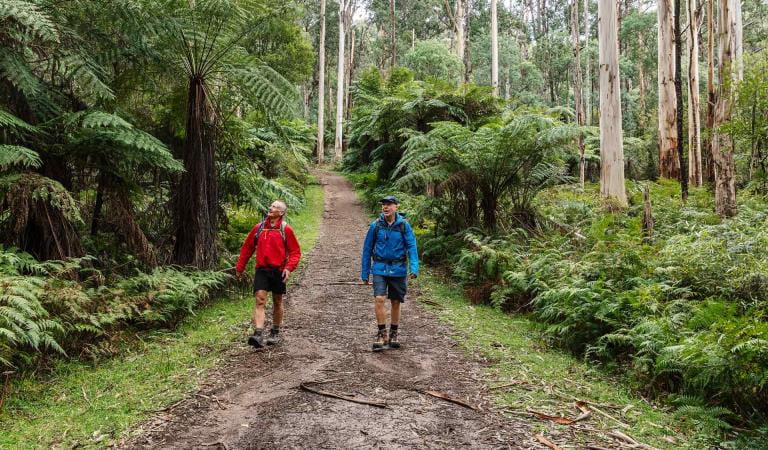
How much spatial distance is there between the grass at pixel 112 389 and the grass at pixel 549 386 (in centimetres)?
297

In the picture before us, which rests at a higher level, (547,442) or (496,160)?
(496,160)

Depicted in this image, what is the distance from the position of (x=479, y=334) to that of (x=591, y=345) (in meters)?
1.35

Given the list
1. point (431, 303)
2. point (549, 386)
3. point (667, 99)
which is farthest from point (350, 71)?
point (549, 386)

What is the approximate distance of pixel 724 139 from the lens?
11.1 metres

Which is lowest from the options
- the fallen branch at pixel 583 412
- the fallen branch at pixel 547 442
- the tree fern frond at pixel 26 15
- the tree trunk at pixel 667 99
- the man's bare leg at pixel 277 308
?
the fallen branch at pixel 547 442

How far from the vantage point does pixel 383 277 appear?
6102 millimetres

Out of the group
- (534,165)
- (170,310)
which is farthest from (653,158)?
(170,310)

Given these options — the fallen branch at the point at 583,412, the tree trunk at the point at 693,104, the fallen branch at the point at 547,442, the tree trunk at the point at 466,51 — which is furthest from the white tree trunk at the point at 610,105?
the tree trunk at the point at 466,51

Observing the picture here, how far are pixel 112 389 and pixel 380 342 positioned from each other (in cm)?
274

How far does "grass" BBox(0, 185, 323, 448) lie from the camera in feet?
13.4

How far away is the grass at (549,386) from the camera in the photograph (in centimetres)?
413

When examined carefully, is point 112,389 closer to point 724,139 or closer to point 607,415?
point 607,415

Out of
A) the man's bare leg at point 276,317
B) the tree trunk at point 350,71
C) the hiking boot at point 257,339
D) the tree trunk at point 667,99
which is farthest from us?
the tree trunk at point 350,71

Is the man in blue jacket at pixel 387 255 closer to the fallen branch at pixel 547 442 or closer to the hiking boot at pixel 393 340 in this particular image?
the hiking boot at pixel 393 340
